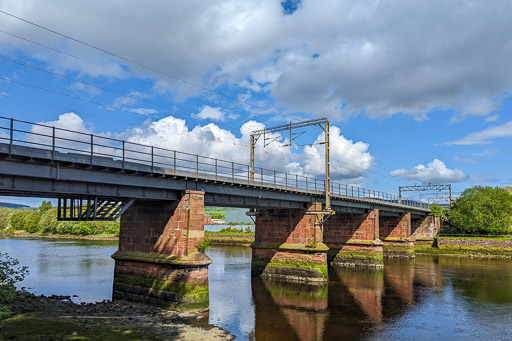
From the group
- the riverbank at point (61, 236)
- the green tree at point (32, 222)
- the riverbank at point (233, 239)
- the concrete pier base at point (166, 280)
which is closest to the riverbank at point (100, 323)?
Answer: the concrete pier base at point (166, 280)

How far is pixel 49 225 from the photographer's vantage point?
104875mm

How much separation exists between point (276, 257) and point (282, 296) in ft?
24.6

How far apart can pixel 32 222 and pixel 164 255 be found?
10629 centimetres

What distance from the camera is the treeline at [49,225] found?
320 feet

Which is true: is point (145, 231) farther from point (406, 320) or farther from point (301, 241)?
point (406, 320)

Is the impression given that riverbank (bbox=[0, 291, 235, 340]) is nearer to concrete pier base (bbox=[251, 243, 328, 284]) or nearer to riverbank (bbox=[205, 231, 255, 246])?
concrete pier base (bbox=[251, 243, 328, 284])

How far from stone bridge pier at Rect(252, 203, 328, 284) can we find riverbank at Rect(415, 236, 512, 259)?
3832 centimetres

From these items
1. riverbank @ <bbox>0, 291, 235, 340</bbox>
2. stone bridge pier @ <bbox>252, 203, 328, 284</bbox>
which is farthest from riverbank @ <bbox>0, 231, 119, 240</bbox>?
riverbank @ <bbox>0, 291, 235, 340</bbox>

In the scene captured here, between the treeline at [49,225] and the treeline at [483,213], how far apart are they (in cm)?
7841

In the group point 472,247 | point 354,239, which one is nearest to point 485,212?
point 472,247

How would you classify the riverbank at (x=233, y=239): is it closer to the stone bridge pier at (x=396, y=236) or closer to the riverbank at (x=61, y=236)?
the riverbank at (x=61, y=236)

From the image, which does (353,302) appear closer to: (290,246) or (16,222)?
(290,246)

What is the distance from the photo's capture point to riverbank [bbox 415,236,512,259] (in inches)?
2312

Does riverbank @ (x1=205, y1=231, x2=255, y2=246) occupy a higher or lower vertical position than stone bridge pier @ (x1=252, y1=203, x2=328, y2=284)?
lower
